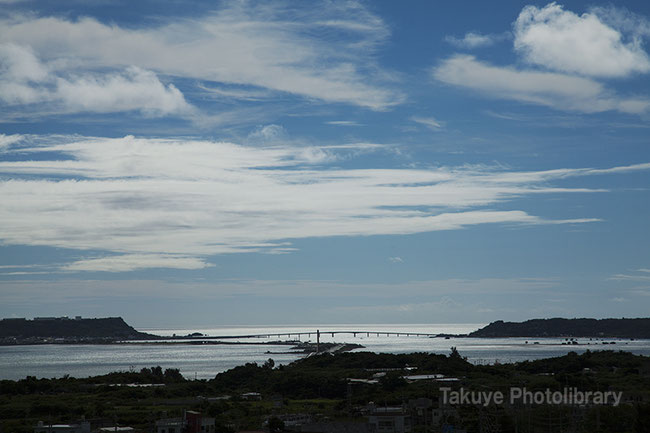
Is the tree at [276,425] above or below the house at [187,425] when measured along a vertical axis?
below

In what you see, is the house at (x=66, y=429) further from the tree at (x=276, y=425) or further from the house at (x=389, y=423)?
the house at (x=389, y=423)

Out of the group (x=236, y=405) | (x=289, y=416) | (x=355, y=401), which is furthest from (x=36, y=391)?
(x=289, y=416)

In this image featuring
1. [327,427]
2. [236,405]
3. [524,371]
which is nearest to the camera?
[327,427]

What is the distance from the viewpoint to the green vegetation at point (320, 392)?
46375 millimetres

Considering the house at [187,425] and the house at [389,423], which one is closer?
the house at [187,425]

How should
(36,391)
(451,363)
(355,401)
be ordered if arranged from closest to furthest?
(355,401), (36,391), (451,363)

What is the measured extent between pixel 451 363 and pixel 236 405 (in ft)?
131

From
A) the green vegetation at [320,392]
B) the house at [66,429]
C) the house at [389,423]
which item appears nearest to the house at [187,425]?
the green vegetation at [320,392]

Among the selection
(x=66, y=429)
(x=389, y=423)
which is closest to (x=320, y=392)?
(x=389, y=423)

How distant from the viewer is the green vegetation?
1826 inches

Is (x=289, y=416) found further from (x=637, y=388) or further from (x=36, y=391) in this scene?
(x=36, y=391)

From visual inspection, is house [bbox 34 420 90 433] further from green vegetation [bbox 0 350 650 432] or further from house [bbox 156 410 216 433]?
house [bbox 156 410 216 433]

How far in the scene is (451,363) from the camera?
96.1 m

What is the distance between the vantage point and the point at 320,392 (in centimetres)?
7956
